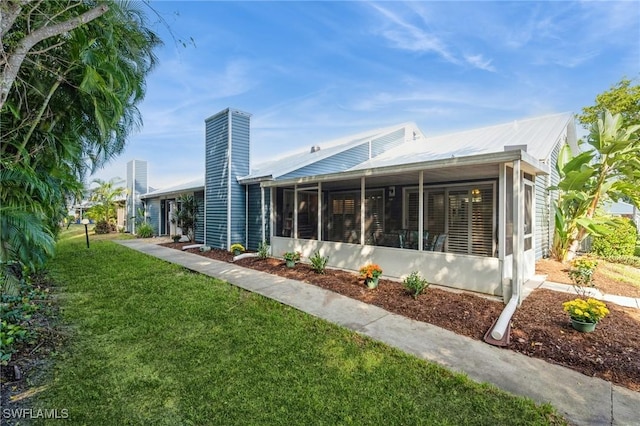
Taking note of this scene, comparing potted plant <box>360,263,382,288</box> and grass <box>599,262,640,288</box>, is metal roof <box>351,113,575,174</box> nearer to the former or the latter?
potted plant <box>360,263,382,288</box>

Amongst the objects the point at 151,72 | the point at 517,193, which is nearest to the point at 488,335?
the point at 517,193

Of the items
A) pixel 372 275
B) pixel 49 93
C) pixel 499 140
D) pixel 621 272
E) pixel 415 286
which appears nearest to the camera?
pixel 49 93

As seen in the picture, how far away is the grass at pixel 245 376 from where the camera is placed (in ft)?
8.81

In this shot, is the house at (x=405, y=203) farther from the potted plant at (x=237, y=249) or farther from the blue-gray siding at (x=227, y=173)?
the potted plant at (x=237, y=249)

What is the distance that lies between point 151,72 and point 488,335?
7686 mm

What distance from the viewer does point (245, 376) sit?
10.8 feet

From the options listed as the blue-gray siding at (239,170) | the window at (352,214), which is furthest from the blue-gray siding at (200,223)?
the window at (352,214)

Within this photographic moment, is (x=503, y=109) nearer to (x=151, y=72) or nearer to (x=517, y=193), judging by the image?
(x=517, y=193)

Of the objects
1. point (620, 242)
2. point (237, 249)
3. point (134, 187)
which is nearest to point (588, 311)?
point (620, 242)

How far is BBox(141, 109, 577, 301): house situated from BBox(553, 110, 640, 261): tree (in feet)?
2.11

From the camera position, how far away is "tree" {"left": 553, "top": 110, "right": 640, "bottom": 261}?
7.79 metres

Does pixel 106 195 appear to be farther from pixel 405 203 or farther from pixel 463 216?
pixel 463 216

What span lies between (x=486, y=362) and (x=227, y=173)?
10.2m

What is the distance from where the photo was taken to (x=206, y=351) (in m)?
3.84
